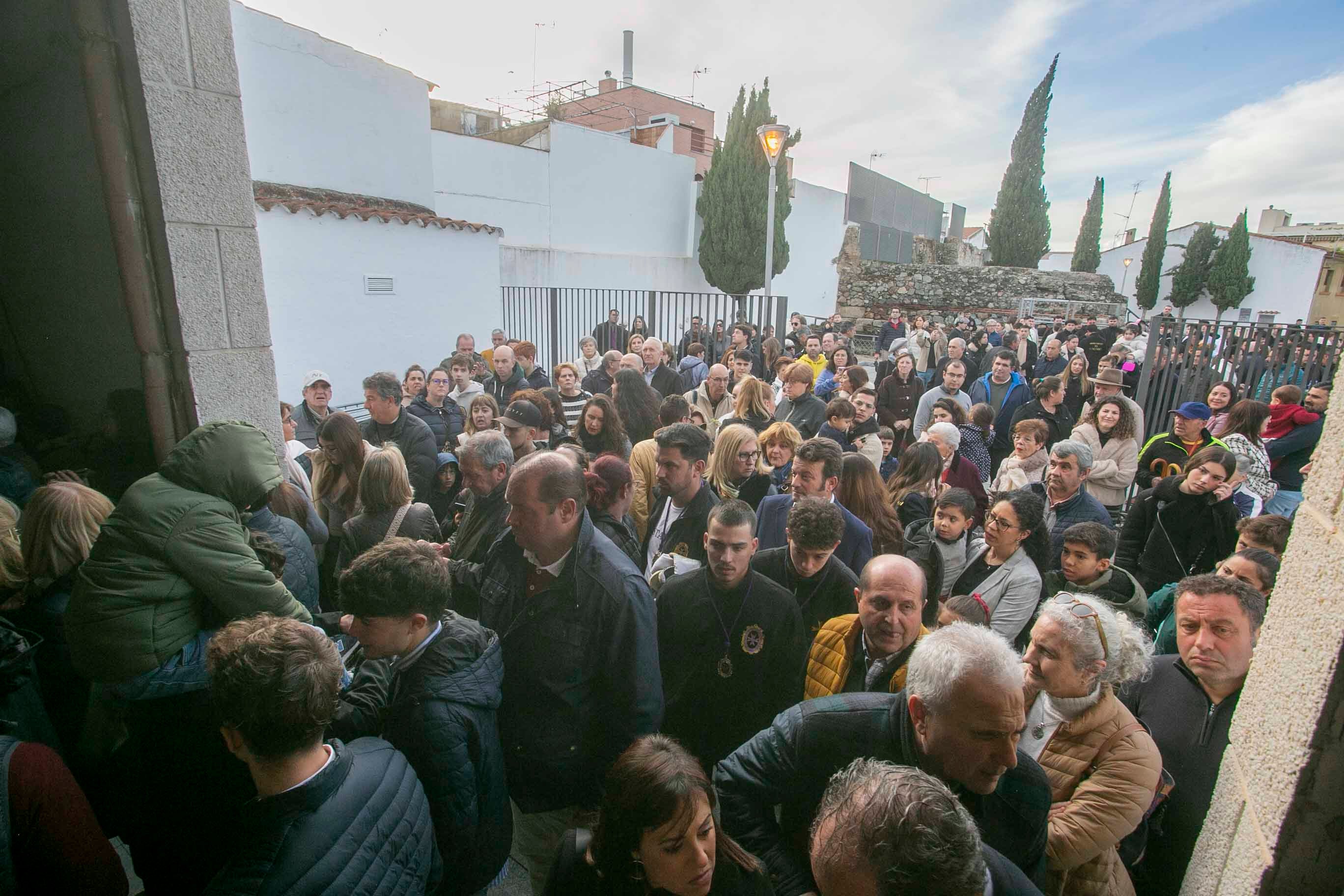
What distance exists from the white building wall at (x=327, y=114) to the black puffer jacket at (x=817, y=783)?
10.8 metres

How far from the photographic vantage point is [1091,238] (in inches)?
1473

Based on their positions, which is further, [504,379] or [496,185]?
[496,185]

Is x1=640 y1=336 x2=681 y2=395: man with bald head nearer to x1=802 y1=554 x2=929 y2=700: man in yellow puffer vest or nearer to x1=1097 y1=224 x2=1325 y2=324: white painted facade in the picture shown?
x1=802 y1=554 x2=929 y2=700: man in yellow puffer vest

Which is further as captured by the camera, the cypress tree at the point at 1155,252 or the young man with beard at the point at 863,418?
the cypress tree at the point at 1155,252

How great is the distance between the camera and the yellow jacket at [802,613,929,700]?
8.30ft

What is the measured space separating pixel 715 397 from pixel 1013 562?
383cm

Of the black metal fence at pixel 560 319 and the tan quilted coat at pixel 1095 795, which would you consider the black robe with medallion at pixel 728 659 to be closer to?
the tan quilted coat at pixel 1095 795

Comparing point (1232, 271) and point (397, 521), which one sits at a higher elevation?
point (1232, 271)

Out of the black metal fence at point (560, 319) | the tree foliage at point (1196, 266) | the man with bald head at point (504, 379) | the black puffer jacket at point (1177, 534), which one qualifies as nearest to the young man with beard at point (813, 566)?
the black puffer jacket at point (1177, 534)

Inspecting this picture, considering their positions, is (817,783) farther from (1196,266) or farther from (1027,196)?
(1196,266)

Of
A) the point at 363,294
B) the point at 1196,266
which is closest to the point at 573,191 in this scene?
the point at 363,294

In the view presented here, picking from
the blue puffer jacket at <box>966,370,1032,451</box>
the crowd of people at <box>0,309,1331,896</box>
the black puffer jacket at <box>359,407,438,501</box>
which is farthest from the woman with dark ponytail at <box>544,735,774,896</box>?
the blue puffer jacket at <box>966,370,1032,451</box>

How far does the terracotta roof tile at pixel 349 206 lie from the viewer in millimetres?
8680

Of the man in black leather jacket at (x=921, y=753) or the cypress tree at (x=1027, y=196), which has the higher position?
the cypress tree at (x=1027, y=196)
